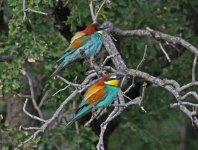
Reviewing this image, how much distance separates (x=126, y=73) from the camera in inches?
178

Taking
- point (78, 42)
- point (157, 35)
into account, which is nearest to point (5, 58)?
point (78, 42)

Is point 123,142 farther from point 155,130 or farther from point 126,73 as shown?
point 126,73

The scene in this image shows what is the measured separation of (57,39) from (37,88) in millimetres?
1699

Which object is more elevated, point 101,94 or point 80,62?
point 101,94

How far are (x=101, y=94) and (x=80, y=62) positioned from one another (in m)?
1.58

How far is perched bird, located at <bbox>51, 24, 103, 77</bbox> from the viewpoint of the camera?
4.79m

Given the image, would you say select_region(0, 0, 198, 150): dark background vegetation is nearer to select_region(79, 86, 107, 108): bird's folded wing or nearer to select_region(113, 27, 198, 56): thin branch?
select_region(113, 27, 198, 56): thin branch

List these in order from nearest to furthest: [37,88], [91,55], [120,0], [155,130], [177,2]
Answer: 1. [91,55]
2. [120,0]
3. [177,2]
4. [37,88]
5. [155,130]

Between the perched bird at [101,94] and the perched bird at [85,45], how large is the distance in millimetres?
425

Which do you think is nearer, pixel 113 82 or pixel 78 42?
pixel 113 82

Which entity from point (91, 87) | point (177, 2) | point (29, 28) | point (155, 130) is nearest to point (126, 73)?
point (91, 87)

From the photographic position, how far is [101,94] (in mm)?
4355

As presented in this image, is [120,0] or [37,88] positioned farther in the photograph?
[37,88]

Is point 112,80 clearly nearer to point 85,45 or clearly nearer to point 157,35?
point 85,45
